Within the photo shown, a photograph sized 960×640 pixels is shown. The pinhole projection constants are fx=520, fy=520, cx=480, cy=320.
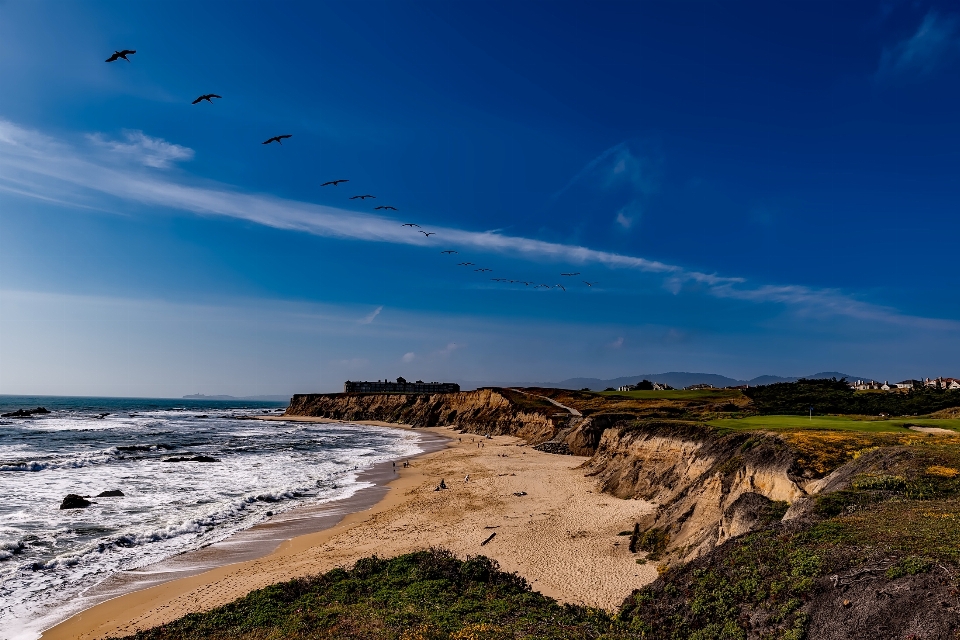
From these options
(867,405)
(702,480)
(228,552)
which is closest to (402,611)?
(228,552)

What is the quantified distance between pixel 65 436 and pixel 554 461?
6503cm

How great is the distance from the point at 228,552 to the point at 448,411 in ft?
269

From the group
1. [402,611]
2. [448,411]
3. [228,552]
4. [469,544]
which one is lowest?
[448,411]

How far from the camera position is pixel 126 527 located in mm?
22203

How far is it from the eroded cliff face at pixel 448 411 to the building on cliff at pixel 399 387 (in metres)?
14.8

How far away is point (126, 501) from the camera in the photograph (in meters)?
27.4

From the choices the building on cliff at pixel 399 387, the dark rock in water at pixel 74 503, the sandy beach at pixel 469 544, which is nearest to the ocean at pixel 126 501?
the dark rock in water at pixel 74 503

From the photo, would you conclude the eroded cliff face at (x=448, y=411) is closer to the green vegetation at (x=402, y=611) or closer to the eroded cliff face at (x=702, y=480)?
the eroded cliff face at (x=702, y=480)

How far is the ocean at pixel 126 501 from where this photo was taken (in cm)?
1639

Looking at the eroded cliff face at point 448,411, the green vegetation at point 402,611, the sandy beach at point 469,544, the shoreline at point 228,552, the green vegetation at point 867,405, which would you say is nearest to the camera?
the green vegetation at point 402,611

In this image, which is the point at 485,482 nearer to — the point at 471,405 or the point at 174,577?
the point at 174,577

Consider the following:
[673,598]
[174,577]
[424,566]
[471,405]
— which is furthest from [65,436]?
[673,598]

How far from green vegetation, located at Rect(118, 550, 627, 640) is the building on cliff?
133248mm

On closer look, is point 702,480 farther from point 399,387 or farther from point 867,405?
point 399,387
